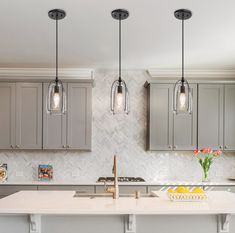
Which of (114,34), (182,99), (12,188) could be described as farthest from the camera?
(12,188)

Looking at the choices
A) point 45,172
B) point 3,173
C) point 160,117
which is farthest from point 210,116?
point 3,173

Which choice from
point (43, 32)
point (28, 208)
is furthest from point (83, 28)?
point (28, 208)

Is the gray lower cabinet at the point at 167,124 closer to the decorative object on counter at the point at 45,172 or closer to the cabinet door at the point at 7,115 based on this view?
the decorative object on counter at the point at 45,172

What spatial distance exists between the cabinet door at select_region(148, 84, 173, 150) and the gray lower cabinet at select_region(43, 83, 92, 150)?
2.94ft

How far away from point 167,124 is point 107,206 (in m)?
2.57

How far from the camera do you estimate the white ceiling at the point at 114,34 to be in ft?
10.0

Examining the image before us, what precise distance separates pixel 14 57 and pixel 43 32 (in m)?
1.25

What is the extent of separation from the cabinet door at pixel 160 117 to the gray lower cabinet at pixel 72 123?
0.90 m

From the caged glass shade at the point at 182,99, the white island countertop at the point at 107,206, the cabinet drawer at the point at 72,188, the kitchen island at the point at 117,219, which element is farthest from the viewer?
the cabinet drawer at the point at 72,188

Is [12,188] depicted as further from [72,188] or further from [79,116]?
[79,116]

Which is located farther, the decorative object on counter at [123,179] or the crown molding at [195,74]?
the crown molding at [195,74]

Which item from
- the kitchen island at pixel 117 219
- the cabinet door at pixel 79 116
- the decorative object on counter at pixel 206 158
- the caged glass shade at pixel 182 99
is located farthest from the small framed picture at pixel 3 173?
the caged glass shade at pixel 182 99

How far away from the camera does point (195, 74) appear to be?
5539 millimetres

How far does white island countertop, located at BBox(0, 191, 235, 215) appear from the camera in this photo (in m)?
2.70
